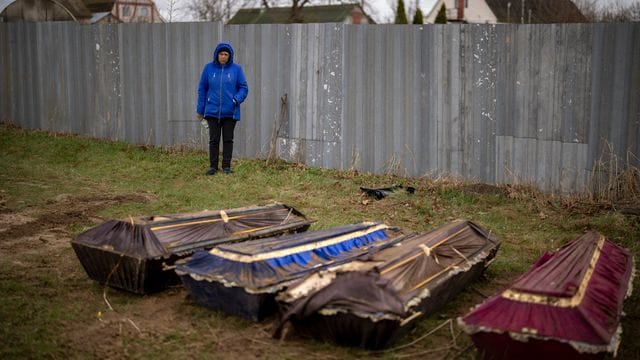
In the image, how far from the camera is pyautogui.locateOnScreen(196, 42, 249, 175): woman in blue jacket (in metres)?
10.6

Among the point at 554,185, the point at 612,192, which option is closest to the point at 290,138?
the point at 554,185

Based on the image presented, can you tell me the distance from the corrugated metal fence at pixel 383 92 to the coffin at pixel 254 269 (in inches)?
164

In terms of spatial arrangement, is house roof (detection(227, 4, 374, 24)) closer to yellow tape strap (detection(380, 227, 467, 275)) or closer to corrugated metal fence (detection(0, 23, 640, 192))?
corrugated metal fence (detection(0, 23, 640, 192))

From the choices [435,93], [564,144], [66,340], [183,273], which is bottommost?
[66,340]

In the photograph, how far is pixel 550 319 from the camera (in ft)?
Answer: 14.1

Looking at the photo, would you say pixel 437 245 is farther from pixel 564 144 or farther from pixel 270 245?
pixel 564 144

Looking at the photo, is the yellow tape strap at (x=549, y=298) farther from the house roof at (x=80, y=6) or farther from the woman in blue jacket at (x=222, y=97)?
the house roof at (x=80, y=6)

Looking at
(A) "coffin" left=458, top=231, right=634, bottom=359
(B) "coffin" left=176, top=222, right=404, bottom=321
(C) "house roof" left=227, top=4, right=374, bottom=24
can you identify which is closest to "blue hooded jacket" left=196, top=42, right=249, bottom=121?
(B) "coffin" left=176, top=222, right=404, bottom=321

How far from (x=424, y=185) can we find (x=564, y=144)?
1.88 m

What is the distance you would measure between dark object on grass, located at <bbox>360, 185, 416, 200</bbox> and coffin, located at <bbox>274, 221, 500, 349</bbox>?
3717 mm

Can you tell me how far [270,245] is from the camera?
18.7 ft

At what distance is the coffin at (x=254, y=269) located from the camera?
5.23 meters

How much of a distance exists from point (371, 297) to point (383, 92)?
245 inches

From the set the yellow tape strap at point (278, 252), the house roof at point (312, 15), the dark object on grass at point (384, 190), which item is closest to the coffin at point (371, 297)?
the yellow tape strap at point (278, 252)
